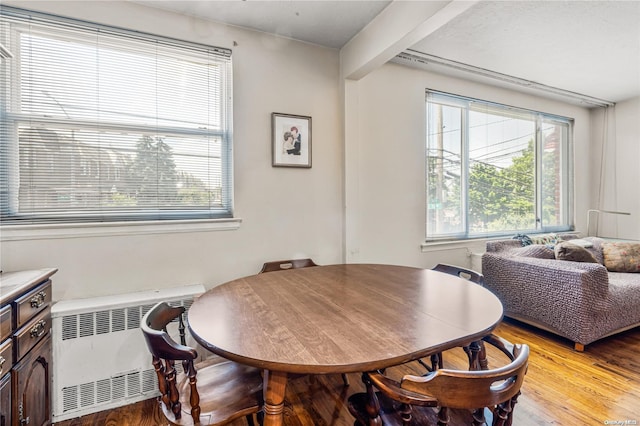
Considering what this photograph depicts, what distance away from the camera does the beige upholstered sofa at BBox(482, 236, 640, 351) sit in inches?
95.3

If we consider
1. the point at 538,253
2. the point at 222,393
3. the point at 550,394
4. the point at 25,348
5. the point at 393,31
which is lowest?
the point at 550,394

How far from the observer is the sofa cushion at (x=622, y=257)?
321 cm

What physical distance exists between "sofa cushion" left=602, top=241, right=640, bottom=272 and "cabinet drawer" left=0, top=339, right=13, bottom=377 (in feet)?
15.6

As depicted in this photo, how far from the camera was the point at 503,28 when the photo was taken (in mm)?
2504

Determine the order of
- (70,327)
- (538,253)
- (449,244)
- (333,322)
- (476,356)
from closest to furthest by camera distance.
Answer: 1. (333,322)
2. (476,356)
3. (70,327)
4. (538,253)
5. (449,244)

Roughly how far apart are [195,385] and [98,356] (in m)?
1.16

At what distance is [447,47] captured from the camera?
2.80 m

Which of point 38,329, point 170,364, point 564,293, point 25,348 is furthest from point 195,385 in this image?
point 564,293

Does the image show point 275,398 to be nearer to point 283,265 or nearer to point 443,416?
point 443,416

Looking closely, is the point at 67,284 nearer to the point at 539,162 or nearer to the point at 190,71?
the point at 190,71

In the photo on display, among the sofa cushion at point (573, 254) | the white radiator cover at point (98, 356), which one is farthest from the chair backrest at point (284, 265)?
the sofa cushion at point (573, 254)

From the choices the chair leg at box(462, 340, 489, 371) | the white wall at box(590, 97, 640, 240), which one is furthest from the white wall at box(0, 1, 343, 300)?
the white wall at box(590, 97, 640, 240)

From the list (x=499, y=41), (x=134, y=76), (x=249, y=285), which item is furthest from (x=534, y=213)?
(x=134, y=76)

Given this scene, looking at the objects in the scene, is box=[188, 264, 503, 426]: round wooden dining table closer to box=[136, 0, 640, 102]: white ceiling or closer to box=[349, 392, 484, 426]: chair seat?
box=[349, 392, 484, 426]: chair seat
